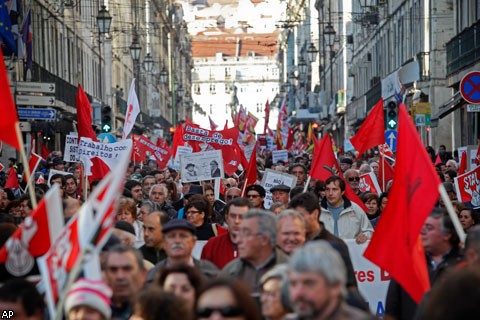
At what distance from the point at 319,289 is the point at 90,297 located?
55.9 inches

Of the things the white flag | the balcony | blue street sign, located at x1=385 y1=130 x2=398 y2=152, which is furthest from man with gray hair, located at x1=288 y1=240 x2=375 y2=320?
the balcony

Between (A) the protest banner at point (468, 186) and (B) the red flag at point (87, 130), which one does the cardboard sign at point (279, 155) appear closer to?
(B) the red flag at point (87, 130)

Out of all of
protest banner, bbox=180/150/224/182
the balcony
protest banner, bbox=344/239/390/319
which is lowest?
protest banner, bbox=344/239/390/319

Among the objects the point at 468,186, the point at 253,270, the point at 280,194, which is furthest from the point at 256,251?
the point at 468,186

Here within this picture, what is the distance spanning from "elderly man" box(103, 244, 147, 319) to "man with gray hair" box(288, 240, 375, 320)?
6.81 ft

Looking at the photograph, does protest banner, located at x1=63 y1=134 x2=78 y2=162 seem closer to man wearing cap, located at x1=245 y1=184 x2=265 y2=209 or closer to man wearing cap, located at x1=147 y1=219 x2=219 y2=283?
man wearing cap, located at x1=245 y1=184 x2=265 y2=209

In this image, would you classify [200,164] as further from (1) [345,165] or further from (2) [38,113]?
(2) [38,113]

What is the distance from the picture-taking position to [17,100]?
1228 inches

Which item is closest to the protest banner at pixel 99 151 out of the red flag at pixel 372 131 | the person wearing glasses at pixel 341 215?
the red flag at pixel 372 131

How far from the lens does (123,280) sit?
25.4 feet

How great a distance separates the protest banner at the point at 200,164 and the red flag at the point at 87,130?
1.24 meters

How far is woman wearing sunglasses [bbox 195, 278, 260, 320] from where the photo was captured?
6160mm

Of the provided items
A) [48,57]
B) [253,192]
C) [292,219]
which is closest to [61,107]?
[48,57]

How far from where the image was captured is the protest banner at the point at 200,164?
19359mm
